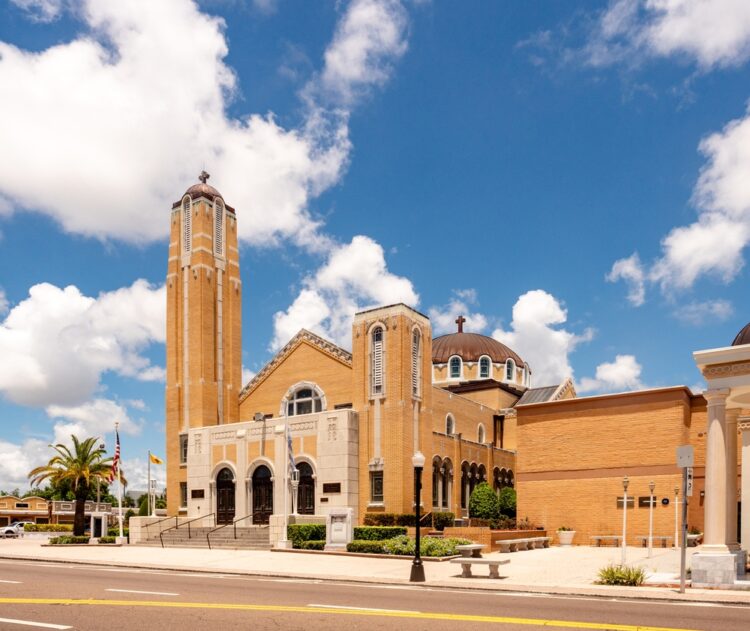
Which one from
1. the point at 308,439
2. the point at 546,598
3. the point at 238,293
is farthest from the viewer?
the point at 238,293

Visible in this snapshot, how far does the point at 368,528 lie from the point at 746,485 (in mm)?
15842

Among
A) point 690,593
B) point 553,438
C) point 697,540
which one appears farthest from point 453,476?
point 690,593

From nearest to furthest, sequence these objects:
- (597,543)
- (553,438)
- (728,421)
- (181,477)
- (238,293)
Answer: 1. (728,421)
2. (597,543)
3. (553,438)
4. (181,477)
5. (238,293)

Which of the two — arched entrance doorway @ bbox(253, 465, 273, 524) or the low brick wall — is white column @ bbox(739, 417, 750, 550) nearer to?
the low brick wall

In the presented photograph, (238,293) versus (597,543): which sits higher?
(238,293)

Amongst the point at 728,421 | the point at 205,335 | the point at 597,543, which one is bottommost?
the point at 597,543

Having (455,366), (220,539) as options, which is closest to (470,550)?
(220,539)

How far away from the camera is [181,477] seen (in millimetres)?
50031

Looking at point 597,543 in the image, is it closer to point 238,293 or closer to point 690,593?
point 690,593

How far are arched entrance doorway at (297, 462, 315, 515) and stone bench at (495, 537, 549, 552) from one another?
12.6 meters

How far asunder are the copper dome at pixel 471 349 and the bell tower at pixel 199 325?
770 inches

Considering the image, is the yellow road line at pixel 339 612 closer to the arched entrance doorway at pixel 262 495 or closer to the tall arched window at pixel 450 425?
the arched entrance doorway at pixel 262 495

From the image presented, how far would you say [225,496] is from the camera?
47.2 meters

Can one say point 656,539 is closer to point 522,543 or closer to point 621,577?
point 522,543
